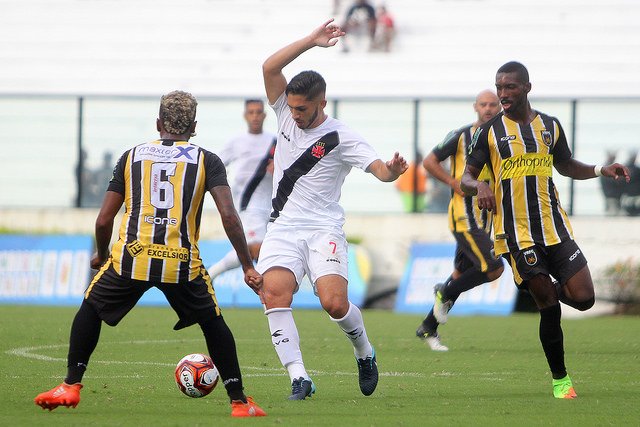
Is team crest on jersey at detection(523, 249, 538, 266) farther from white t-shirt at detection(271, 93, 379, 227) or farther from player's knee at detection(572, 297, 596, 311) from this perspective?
white t-shirt at detection(271, 93, 379, 227)

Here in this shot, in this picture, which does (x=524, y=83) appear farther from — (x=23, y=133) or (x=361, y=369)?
(x=23, y=133)

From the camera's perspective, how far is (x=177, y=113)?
6.87 metres

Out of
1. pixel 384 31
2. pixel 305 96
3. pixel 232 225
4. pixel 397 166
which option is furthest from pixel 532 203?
pixel 384 31

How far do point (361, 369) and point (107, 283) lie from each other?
197 centimetres

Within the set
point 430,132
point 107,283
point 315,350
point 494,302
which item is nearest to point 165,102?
point 107,283

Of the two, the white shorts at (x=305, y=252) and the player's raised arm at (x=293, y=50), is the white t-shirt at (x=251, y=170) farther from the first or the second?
the white shorts at (x=305, y=252)

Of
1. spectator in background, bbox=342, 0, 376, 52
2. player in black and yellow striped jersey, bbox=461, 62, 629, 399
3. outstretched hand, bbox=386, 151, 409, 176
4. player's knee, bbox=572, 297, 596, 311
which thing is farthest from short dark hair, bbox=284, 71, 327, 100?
spectator in background, bbox=342, 0, 376, 52

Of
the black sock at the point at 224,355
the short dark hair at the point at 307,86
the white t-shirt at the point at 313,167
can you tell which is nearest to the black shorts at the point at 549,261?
the white t-shirt at the point at 313,167

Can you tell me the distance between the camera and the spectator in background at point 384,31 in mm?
27734

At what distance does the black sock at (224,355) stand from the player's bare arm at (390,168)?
1.48 metres

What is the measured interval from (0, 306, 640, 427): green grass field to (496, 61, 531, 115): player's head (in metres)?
1.99

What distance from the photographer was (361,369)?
798cm

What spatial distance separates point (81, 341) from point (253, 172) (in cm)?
828

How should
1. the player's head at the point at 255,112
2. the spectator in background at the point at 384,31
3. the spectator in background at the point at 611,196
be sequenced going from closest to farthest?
1. the player's head at the point at 255,112
2. the spectator in background at the point at 611,196
3. the spectator in background at the point at 384,31
